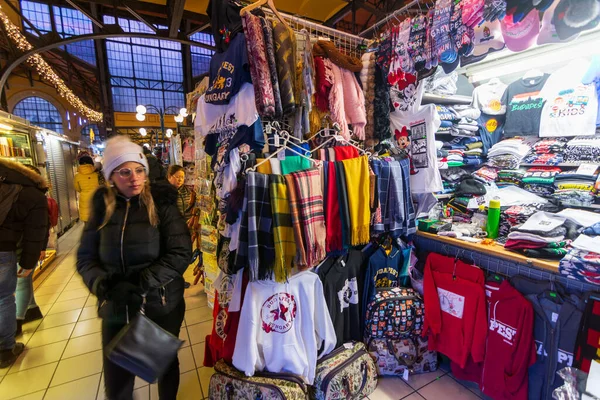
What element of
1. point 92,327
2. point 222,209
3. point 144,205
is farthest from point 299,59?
point 92,327

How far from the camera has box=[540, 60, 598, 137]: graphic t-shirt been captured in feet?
6.47

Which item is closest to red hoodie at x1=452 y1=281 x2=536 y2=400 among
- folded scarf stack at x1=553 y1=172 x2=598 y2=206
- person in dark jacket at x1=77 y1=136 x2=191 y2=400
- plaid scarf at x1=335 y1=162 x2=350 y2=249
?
folded scarf stack at x1=553 y1=172 x2=598 y2=206

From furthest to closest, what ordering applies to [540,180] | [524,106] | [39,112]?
[39,112], [524,106], [540,180]

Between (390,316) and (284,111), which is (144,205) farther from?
(390,316)

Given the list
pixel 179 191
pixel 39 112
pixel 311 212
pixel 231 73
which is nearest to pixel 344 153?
pixel 311 212

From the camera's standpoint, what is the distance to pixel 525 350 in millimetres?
1760

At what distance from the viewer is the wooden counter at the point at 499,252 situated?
63.4 inches

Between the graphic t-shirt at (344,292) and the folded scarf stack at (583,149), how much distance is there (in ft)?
5.65

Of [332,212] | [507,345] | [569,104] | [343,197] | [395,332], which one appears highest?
[569,104]

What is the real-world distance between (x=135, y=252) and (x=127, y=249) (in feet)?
0.14

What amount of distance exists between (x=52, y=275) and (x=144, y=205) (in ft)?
14.5

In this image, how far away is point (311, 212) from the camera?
1717 mm

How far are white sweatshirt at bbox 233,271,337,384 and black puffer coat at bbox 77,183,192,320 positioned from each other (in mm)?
493

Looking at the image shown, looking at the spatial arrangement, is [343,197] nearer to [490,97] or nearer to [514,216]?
[514,216]
